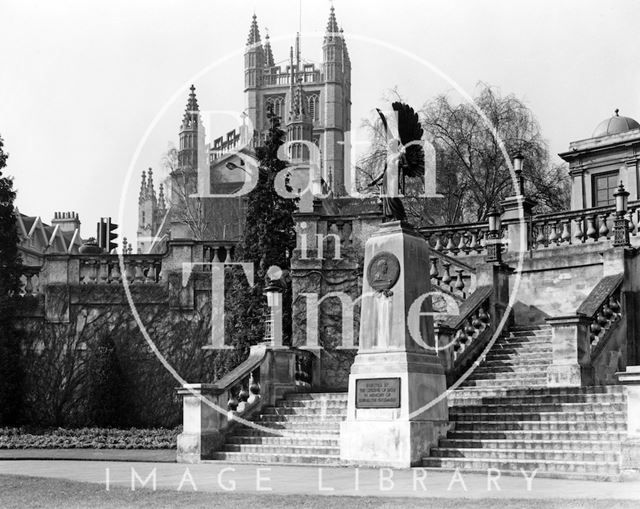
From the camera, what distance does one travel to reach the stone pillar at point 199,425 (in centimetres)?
1925

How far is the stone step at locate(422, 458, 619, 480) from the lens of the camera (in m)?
14.6

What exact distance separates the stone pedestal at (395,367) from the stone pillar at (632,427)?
3.50 metres

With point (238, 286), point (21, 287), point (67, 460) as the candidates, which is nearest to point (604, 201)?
point (238, 286)

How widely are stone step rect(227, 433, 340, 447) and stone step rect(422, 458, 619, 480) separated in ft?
8.42

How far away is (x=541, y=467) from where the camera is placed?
15.2 metres

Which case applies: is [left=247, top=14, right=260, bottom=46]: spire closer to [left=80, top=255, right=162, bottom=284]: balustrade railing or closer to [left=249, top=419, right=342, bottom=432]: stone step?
[left=80, top=255, right=162, bottom=284]: balustrade railing

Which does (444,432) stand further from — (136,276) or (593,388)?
(136,276)

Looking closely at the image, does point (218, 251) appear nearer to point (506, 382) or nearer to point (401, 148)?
point (506, 382)

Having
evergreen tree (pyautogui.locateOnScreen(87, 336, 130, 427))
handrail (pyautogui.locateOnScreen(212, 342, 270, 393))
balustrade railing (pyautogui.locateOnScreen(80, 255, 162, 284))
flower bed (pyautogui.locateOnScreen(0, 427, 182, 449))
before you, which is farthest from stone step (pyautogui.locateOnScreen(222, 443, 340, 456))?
balustrade railing (pyautogui.locateOnScreen(80, 255, 162, 284))

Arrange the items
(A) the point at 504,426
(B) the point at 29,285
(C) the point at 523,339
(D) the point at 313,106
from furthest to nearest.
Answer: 1. (D) the point at 313,106
2. (B) the point at 29,285
3. (C) the point at 523,339
4. (A) the point at 504,426

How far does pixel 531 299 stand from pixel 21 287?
15.1 metres

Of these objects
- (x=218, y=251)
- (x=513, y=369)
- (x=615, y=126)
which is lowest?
(x=513, y=369)

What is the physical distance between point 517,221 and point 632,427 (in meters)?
11.8

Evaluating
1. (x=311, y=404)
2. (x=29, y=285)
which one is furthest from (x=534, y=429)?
(x=29, y=285)
